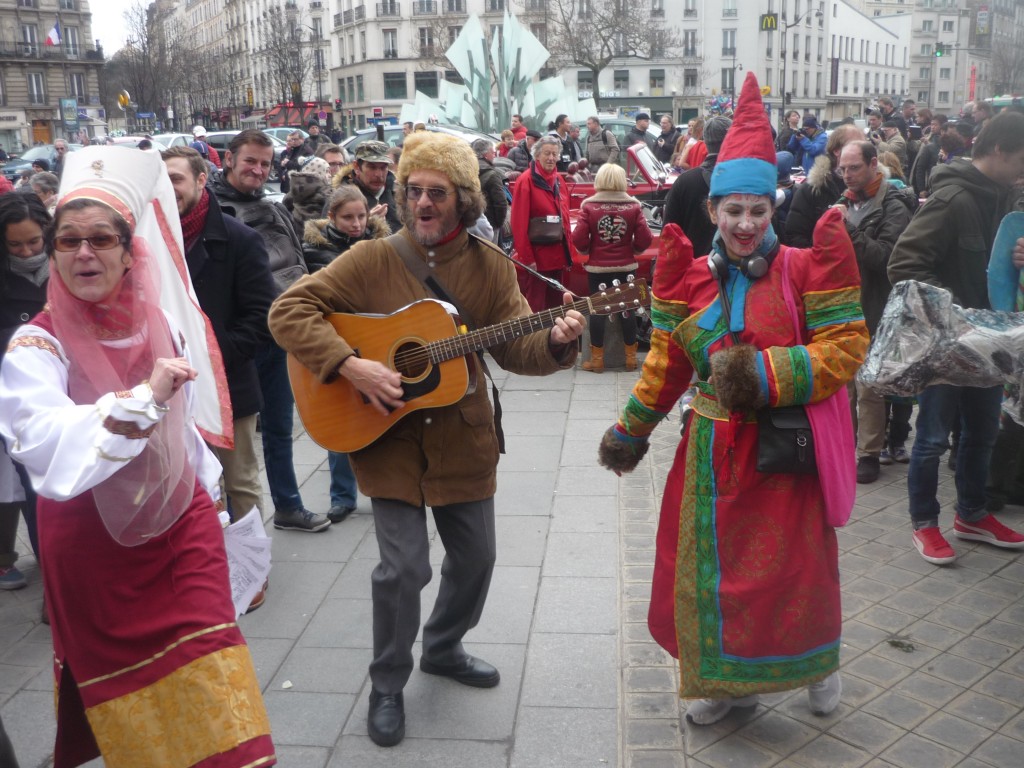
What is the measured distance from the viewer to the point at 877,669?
4.04 m

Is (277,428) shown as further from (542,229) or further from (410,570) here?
(542,229)

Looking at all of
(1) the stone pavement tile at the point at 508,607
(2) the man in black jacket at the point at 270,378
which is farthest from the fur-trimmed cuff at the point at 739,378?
(2) the man in black jacket at the point at 270,378

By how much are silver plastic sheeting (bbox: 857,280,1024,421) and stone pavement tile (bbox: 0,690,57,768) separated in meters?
3.59

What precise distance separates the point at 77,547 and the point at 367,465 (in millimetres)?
1137

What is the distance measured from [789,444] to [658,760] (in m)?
1.17

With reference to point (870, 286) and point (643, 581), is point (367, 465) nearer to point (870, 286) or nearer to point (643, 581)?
point (643, 581)

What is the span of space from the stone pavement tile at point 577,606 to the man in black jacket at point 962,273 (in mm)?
1656

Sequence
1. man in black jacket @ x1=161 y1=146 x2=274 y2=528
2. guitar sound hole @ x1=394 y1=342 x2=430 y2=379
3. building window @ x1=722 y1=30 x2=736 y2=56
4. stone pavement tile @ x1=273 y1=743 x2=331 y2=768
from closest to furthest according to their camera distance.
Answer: stone pavement tile @ x1=273 y1=743 x2=331 y2=768 < guitar sound hole @ x1=394 y1=342 x2=430 y2=379 < man in black jacket @ x1=161 y1=146 x2=274 y2=528 < building window @ x1=722 y1=30 x2=736 y2=56

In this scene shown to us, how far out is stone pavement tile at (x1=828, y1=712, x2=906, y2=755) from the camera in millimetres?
3520

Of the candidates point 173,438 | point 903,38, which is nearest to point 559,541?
point 173,438

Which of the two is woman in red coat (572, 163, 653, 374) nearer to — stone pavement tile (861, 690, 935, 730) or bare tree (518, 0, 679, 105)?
stone pavement tile (861, 690, 935, 730)

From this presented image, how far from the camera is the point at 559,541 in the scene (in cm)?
551

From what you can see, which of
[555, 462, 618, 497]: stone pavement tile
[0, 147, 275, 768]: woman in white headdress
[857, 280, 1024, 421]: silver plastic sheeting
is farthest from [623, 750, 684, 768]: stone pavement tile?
[555, 462, 618, 497]: stone pavement tile

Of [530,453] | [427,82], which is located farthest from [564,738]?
[427,82]
